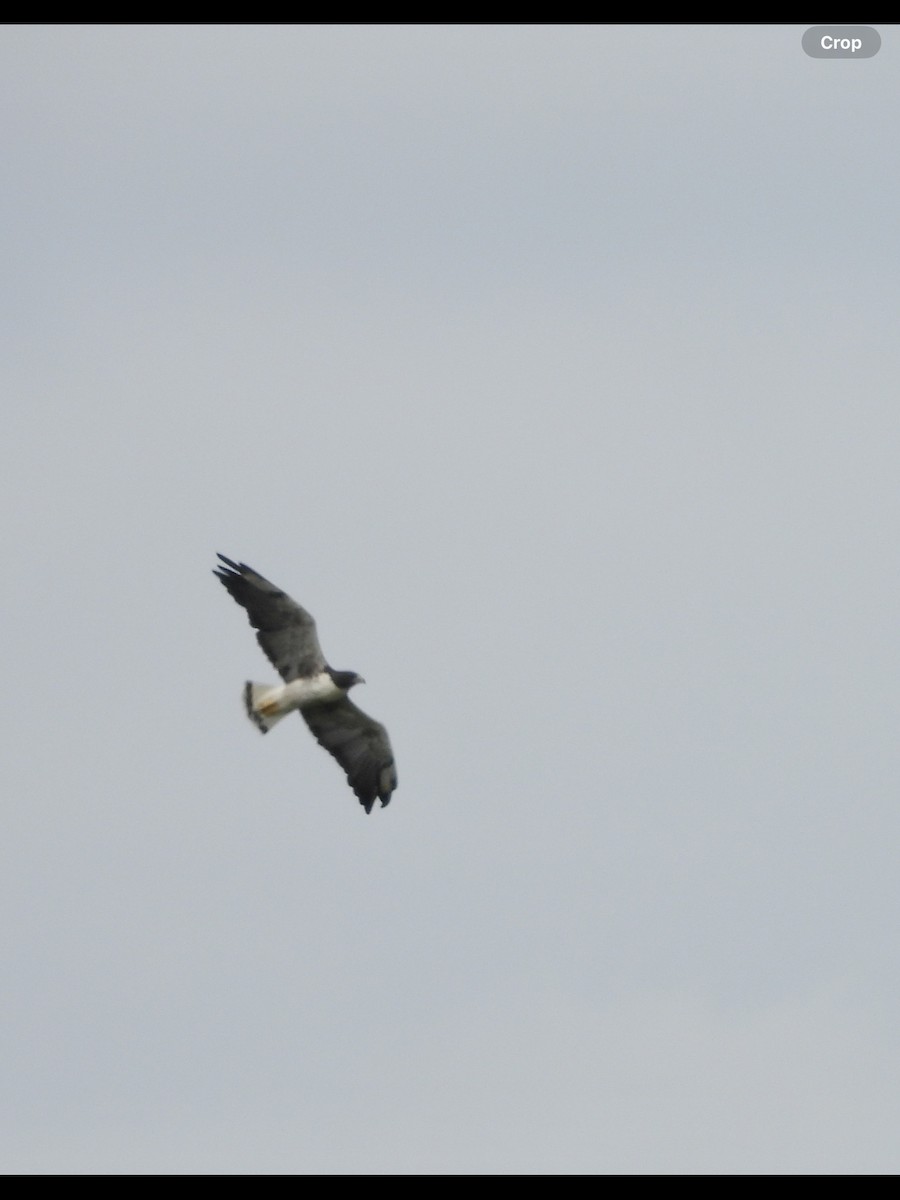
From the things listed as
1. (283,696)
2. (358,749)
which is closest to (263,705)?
(283,696)

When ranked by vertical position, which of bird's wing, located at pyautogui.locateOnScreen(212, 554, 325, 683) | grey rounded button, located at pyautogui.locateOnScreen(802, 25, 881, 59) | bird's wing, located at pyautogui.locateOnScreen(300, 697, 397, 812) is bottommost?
bird's wing, located at pyautogui.locateOnScreen(300, 697, 397, 812)

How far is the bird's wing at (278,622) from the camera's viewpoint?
21391 mm

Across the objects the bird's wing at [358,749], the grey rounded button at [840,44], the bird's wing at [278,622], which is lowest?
the bird's wing at [358,749]

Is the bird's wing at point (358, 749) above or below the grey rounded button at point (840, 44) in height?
below

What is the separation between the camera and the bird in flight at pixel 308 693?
21.4 meters

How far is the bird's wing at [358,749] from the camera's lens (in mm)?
21797

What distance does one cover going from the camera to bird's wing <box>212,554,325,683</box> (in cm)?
2139
